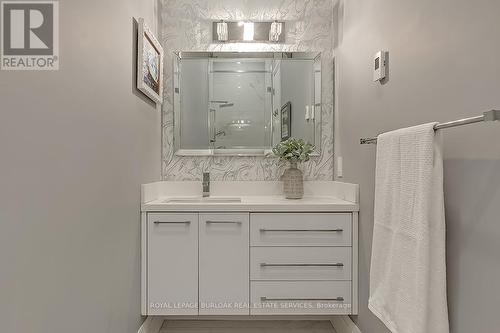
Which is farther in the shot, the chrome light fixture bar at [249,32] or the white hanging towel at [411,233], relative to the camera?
the chrome light fixture bar at [249,32]

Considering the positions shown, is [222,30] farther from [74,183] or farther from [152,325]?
[152,325]

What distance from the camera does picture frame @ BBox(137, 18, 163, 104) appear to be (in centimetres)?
167

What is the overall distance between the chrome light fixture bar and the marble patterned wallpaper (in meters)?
0.04

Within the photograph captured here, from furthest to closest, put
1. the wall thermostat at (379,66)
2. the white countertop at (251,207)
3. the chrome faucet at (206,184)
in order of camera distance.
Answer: the chrome faucet at (206,184), the white countertop at (251,207), the wall thermostat at (379,66)

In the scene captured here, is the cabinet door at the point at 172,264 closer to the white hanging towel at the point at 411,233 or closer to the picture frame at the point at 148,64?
the picture frame at the point at 148,64

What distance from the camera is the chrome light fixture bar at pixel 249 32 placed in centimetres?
229

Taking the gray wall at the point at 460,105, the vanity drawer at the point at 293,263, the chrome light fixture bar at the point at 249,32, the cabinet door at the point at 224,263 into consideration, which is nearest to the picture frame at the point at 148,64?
the chrome light fixture bar at the point at 249,32

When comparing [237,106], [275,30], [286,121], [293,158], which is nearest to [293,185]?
[293,158]

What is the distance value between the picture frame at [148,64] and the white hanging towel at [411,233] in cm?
128

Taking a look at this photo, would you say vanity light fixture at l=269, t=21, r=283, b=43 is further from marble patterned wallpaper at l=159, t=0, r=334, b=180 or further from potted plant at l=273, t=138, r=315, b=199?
potted plant at l=273, t=138, r=315, b=199

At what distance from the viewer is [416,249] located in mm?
1024

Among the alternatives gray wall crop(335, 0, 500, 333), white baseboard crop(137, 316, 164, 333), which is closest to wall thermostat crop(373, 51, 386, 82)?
gray wall crop(335, 0, 500, 333)

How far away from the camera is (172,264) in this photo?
1821 mm

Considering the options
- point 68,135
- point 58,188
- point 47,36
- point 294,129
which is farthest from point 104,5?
point 294,129
